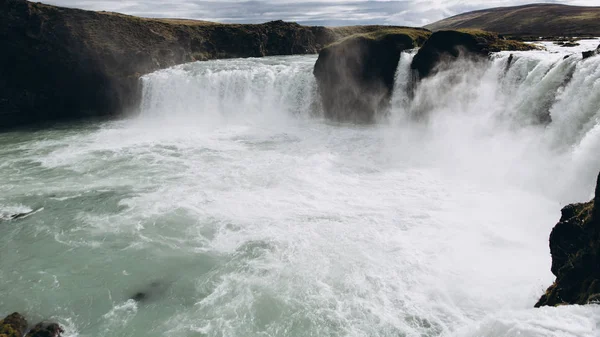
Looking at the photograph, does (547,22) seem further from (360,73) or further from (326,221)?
(326,221)

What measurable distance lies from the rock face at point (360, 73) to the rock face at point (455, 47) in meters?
2.76

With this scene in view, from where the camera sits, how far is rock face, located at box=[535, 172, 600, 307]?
5961mm

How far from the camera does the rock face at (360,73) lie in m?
27.2

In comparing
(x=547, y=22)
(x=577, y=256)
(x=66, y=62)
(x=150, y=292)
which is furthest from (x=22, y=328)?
(x=547, y=22)

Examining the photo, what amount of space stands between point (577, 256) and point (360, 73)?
23.4 meters

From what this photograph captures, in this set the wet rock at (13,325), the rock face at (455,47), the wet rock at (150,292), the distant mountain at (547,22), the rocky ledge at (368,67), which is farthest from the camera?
the distant mountain at (547,22)

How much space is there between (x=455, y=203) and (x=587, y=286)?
829 cm

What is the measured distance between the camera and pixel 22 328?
857cm

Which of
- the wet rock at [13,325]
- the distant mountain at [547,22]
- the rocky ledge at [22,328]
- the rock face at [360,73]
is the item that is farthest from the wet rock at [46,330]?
the distant mountain at [547,22]

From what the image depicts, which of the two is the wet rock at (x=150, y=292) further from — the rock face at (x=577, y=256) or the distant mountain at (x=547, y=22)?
the distant mountain at (x=547, y=22)

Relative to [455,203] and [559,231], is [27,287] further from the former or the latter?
[455,203]

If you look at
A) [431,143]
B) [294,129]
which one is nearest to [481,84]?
[431,143]

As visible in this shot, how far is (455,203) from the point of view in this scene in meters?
14.1

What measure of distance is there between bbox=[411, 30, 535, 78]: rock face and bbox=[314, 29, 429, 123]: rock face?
2.76 m
